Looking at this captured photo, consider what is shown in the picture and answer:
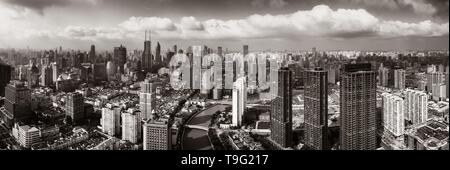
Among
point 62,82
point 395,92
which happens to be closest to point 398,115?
point 395,92

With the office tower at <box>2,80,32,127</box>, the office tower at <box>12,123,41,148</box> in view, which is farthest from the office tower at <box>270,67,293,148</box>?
the office tower at <box>2,80,32,127</box>

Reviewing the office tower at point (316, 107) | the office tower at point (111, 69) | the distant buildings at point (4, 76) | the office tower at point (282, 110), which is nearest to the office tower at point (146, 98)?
the office tower at point (111, 69)

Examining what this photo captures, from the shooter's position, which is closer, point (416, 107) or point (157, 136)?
point (157, 136)

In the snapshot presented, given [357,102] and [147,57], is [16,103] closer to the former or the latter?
[147,57]

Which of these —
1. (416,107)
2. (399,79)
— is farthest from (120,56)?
(416,107)

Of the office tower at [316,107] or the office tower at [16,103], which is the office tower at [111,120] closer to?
the office tower at [16,103]

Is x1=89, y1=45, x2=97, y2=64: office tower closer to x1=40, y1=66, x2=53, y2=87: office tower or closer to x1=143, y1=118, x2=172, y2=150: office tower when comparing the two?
x1=40, y1=66, x2=53, y2=87: office tower
